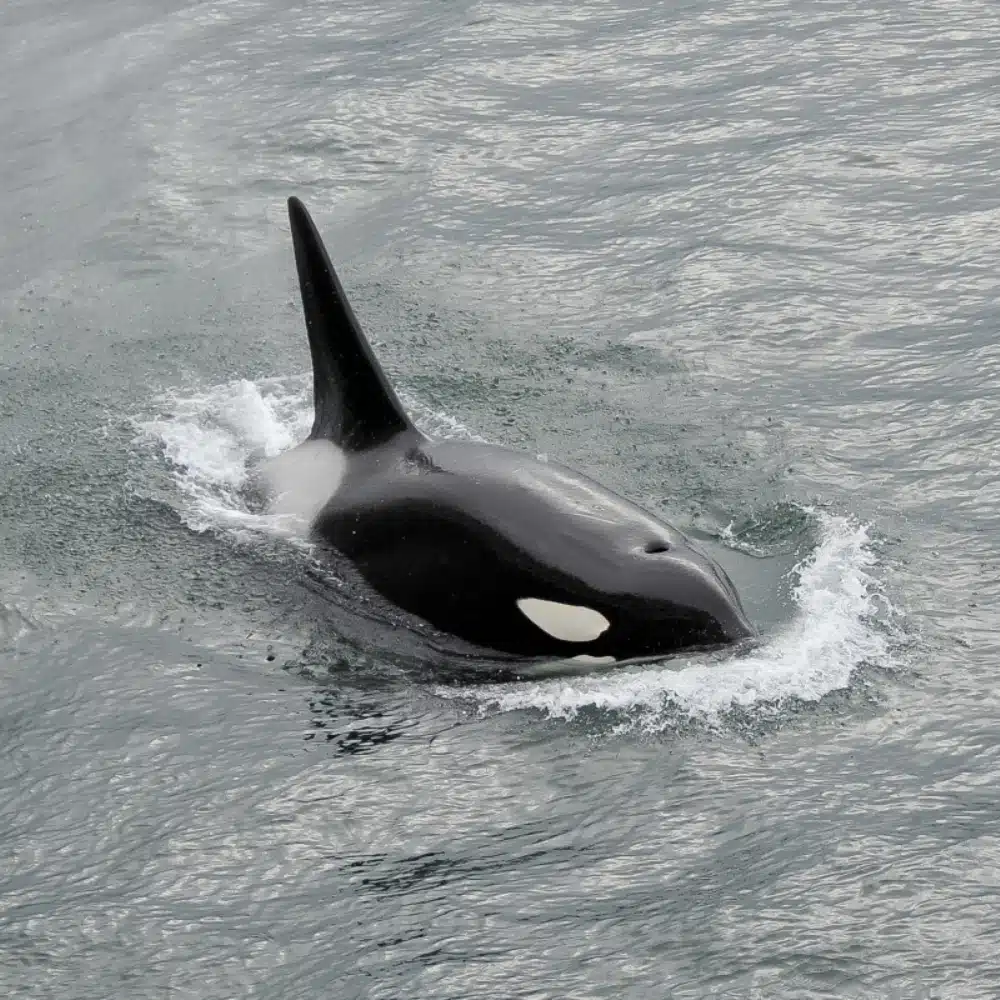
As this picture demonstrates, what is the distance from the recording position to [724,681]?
9617 mm

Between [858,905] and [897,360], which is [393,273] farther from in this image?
[858,905]

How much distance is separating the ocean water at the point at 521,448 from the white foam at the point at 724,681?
28 millimetres

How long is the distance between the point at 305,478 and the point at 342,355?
1.02m

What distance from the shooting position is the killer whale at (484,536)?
9.83 meters

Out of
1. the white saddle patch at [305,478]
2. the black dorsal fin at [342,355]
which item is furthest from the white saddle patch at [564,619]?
the white saddle patch at [305,478]

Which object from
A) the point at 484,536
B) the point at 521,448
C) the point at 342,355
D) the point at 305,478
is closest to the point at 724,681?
the point at 484,536

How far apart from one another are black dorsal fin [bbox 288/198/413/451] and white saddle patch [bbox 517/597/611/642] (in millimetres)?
1839

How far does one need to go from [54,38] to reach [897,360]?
530 inches

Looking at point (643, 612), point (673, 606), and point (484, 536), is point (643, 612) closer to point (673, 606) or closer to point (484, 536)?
point (673, 606)

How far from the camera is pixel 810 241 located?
1650cm

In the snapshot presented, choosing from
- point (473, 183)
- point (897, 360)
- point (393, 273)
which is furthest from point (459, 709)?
point (473, 183)

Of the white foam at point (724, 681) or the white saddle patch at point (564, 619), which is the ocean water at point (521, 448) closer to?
the white foam at point (724, 681)

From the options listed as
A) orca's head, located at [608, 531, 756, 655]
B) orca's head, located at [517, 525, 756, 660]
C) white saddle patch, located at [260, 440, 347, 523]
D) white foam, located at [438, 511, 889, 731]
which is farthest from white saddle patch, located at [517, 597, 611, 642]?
white saddle patch, located at [260, 440, 347, 523]

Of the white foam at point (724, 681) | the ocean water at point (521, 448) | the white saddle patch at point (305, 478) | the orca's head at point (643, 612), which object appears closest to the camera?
the ocean water at point (521, 448)
